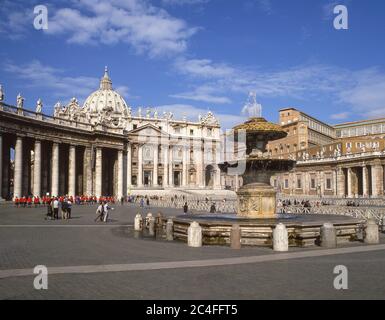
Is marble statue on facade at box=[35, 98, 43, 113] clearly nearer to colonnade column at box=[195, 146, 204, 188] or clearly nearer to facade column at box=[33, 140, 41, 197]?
facade column at box=[33, 140, 41, 197]

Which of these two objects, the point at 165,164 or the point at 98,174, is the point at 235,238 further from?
the point at 165,164

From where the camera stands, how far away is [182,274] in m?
10.6

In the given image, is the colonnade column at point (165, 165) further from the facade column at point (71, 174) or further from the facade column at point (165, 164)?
the facade column at point (71, 174)

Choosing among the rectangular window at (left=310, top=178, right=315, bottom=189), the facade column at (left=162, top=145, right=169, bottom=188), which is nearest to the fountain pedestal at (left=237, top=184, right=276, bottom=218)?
the rectangular window at (left=310, top=178, right=315, bottom=189)

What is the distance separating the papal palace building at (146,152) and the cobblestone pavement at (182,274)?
39.6 m

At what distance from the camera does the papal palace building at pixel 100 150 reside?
182 feet

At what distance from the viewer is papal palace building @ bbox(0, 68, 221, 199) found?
182 ft

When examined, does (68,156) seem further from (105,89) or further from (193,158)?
(105,89)

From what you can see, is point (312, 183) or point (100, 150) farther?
point (312, 183)

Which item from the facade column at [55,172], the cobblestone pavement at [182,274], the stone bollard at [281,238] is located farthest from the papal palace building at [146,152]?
the stone bollard at [281,238]

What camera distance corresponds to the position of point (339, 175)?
81125mm

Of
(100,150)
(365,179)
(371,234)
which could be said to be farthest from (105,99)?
(371,234)

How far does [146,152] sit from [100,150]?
43.9 m
